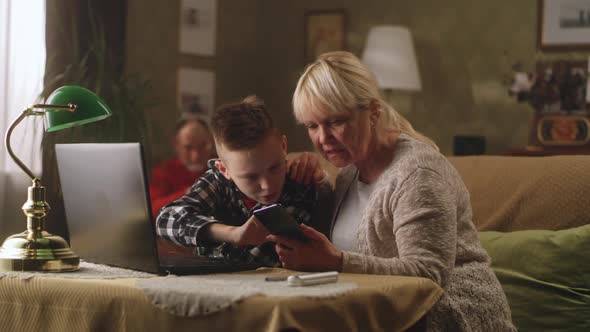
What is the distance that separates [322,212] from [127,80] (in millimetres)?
2662

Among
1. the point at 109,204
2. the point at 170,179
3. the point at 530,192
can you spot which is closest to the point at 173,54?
the point at 170,179

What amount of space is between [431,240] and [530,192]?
868 millimetres

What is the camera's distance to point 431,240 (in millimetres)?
1705

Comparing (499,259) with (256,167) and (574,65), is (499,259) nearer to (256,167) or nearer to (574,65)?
(256,167)

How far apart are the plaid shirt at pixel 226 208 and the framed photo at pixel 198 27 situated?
3.30 m

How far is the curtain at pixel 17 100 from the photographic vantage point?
4004mm

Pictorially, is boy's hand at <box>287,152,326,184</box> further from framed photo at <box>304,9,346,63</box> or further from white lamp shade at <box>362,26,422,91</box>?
framed photo at <box>304,9,346,63</box>

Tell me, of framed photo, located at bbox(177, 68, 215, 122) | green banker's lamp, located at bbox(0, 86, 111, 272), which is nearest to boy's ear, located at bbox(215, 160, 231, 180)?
green banker's lamp, located at bbox(0, 86, 111, 272)

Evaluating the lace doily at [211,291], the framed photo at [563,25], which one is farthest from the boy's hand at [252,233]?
the framed photo at [563,25]

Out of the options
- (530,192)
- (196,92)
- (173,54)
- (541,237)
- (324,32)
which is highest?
(324,32)

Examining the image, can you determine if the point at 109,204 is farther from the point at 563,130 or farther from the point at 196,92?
the point at 196,92

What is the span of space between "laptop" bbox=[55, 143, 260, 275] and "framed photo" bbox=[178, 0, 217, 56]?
3.49 meters

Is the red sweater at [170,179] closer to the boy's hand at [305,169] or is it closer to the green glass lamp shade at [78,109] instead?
the boy's hand at [305,169]

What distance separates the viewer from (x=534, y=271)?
7.79ft
